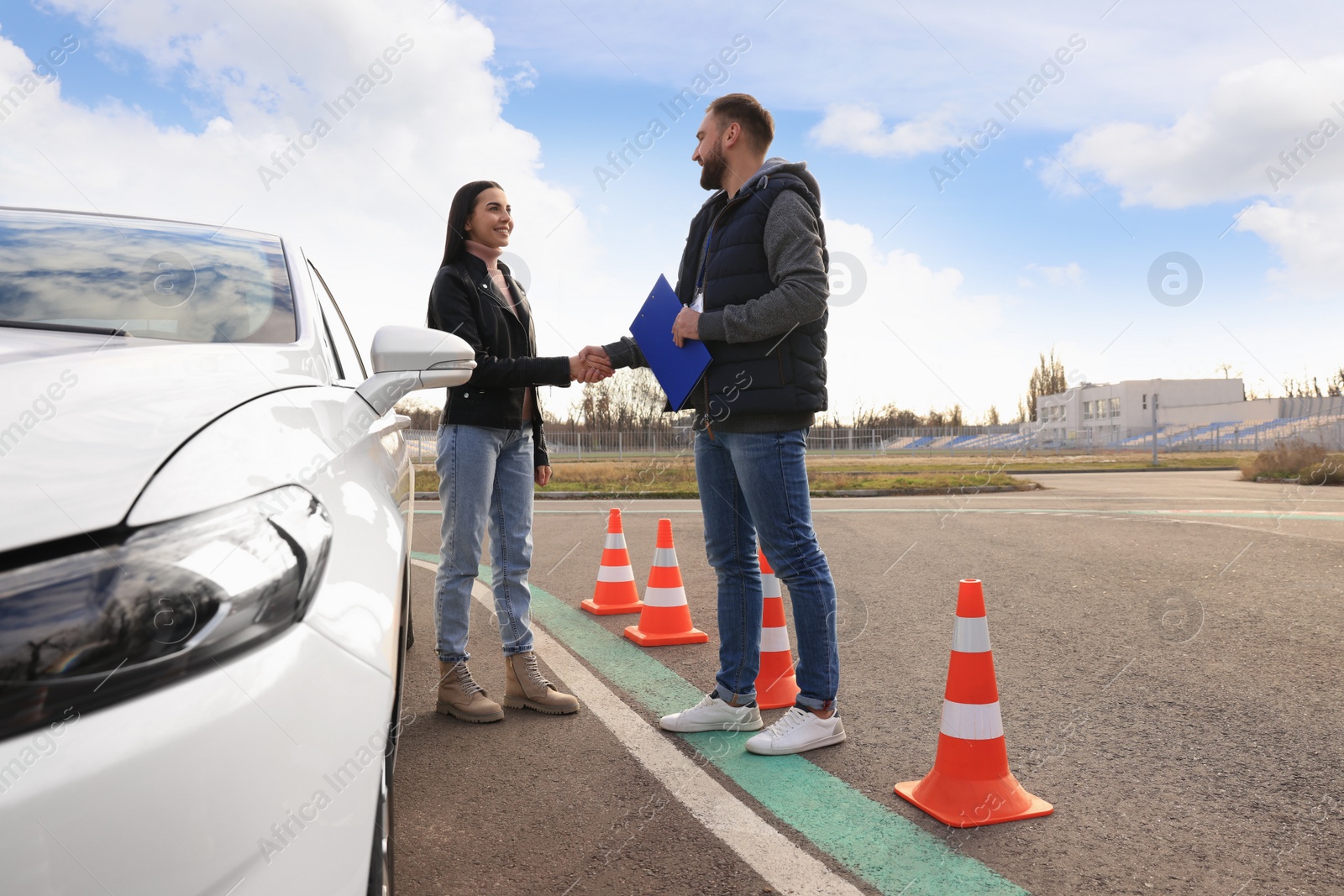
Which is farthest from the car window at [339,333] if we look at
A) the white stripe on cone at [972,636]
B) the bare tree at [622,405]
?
the bare tree at [622,405]

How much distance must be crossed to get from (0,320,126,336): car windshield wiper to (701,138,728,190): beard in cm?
217

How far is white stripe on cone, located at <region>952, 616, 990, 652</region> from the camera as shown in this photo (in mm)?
2879

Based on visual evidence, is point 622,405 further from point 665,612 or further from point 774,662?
point 774,662

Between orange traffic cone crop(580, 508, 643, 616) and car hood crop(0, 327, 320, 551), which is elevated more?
car hood crop(0, 327, 320, 551)

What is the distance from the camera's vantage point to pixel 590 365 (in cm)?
377

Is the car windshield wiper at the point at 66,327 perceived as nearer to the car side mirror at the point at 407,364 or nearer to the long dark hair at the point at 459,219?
the car side mirror at the point at 407,364

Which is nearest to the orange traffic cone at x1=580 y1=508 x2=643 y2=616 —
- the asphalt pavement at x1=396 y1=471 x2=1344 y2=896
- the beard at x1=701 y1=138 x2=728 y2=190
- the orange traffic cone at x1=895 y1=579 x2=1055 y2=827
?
the asphalt pavement at x1=396 y1=471 x2=1344 y2=896

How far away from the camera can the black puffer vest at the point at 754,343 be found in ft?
10.6

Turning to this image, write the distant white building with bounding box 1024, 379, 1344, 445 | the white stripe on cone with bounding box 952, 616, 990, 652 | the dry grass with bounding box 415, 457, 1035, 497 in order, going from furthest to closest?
the distant white building with bounding box 1024, 379, 1344, 445, the dry grass with bounding box 415, 457, 1035, 497, the white stripe on cone with bounding box 952, 616, 990, 652

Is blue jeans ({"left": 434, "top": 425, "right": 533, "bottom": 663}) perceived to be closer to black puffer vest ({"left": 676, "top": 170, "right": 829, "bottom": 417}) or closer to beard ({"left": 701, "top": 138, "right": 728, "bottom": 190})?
black puffer vest ({"left": 676, "top": 170, "right": 829, "bottom": 417})

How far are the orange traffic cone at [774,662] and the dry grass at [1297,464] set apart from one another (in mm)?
23195

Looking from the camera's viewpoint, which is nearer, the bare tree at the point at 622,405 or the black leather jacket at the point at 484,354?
the black leather jacket at the point at 484,354

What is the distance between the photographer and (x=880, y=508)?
14.2m

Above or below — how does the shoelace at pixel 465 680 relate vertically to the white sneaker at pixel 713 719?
above
